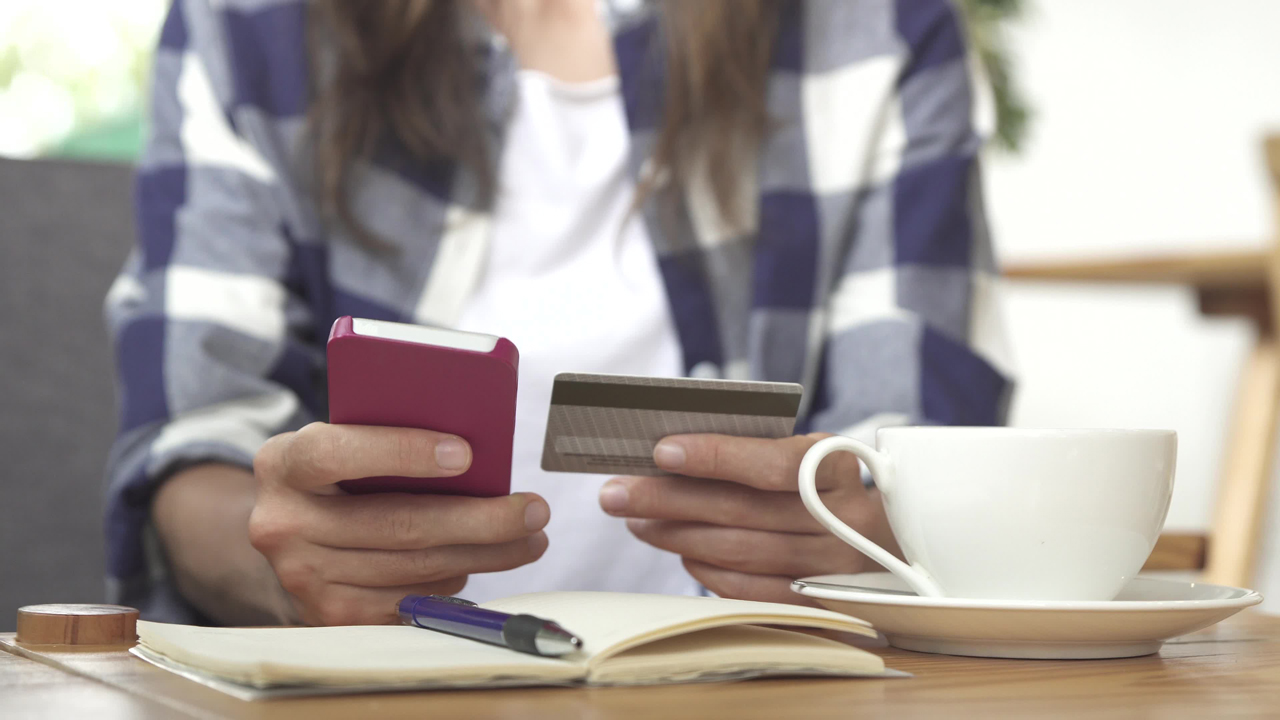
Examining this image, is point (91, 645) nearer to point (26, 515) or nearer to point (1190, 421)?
point (26, 515)

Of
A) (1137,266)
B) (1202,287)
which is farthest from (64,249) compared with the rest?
(1202,287)

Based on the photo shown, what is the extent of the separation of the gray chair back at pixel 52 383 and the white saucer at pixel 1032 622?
2.73 ft

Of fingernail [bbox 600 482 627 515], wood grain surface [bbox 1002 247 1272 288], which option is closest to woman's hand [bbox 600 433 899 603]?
fingernail [bbox 600 482 627 515]

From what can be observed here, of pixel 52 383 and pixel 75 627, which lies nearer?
pixel 75 627

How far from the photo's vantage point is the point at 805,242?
93 cm

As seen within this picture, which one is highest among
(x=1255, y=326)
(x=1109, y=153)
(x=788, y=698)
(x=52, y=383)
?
(x=1109, y=153)

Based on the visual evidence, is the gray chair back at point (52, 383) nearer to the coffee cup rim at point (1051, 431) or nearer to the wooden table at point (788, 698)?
the wooden table at point (788, 698)

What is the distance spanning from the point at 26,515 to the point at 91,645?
68 centimetres

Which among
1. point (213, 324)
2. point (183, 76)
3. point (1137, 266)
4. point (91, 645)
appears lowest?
point (91, 645)

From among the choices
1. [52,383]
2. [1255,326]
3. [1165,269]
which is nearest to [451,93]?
[52,383]

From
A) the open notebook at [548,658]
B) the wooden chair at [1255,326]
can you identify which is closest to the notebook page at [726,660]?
the open notebook at [548,658]

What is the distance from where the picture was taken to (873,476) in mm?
438

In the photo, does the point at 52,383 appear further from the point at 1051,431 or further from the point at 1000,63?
the point at 1000,63

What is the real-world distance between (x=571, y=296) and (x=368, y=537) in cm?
43
